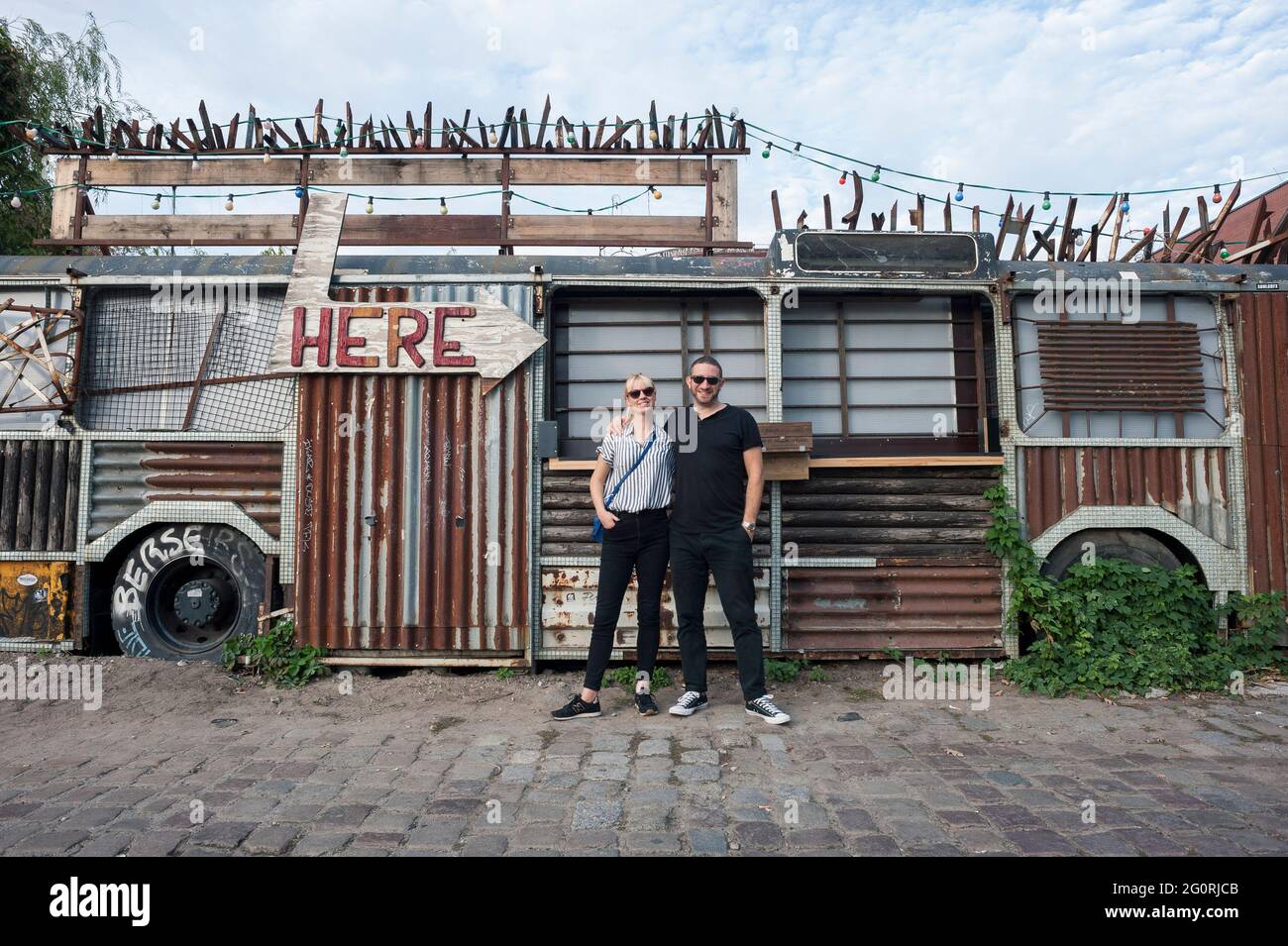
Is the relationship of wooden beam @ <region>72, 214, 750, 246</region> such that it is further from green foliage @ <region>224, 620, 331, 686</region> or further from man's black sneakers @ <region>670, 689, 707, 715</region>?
man's black sneakers @ <region>670, 689, 707, 715</region>

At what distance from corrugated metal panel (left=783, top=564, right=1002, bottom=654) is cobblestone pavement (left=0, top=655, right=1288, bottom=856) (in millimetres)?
429

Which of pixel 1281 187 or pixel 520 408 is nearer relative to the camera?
pixel 520 408

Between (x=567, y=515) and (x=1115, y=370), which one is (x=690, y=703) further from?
(x=1115, y=370)

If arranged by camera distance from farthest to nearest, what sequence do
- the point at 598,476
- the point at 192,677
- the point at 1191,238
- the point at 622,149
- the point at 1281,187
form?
the point at 1281,187
the point at 622,149
the point at 1191,238
the point at 192,677
the point at 598,476

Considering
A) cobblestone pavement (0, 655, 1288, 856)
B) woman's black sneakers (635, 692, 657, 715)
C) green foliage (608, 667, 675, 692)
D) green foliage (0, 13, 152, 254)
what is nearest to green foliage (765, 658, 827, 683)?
cobblestone pavement (0, 655, 1288, 856)

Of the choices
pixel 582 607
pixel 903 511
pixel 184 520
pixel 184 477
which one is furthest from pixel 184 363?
pixel 903 511

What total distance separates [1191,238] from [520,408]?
19.5ft

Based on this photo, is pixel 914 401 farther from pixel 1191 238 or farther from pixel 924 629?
pixel 1191 238

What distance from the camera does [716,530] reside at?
462 cm

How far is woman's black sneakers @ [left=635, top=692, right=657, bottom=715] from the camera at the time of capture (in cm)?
470

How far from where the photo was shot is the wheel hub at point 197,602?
571cm

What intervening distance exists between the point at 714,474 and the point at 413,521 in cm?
→ 242

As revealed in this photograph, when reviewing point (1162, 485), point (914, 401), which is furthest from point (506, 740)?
point (1162, 485)

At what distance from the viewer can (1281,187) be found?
10.2m
